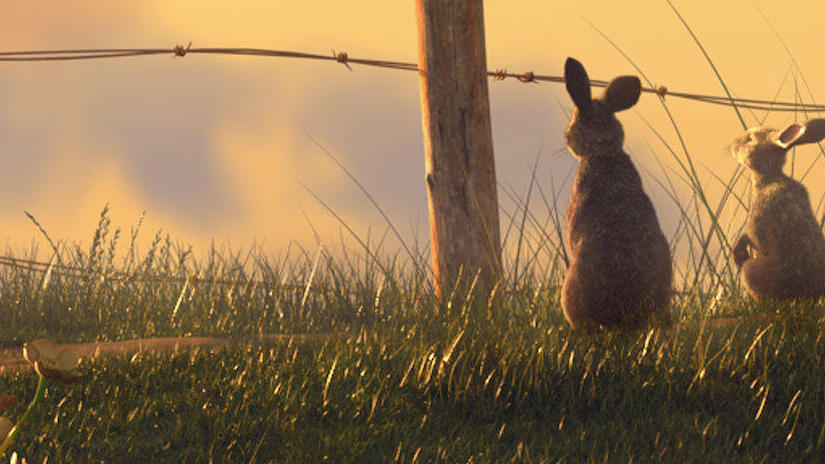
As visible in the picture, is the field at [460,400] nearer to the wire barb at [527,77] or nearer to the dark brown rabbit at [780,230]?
the dark brown rabbit at [780,230]

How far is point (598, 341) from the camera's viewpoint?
4.55 metres

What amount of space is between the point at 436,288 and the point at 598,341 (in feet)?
6.95

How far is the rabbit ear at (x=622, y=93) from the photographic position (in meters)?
4.74

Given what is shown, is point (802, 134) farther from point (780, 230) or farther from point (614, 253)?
point (614, 253)

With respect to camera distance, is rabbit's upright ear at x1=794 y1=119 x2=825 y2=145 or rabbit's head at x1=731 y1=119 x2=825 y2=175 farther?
rabbit's upright ear at x1=794 y1=119 x2=825 y2=145

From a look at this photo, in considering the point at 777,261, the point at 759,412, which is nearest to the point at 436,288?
the point at 777,261

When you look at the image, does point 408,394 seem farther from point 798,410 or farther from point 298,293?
point 298,293

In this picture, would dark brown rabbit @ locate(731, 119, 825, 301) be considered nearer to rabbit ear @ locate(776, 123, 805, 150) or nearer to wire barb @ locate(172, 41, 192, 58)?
rabbit ear @ locate(776, 123, 805, 150)

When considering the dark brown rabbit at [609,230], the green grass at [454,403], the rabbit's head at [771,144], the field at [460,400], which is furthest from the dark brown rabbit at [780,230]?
the dark brown rabbit at [609,230]

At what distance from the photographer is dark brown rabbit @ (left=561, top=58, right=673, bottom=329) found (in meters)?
4.52

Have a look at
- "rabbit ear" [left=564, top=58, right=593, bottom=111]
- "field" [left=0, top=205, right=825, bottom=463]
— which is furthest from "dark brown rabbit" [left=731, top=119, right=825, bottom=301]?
"rabbit ear" [left=564, top=58, right=593, bottom=111]

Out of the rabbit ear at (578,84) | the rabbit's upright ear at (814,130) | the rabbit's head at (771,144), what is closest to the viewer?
the rabbit ear at (578,84)

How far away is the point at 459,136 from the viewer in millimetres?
6234

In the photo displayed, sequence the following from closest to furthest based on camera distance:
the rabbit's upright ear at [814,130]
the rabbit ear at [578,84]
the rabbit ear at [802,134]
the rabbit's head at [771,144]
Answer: the rabbit ear at [578,84]
the rabbit ear at [802,134]
the rabbit's head at [771,144]
the rabbit's upright ear at [814,130]
